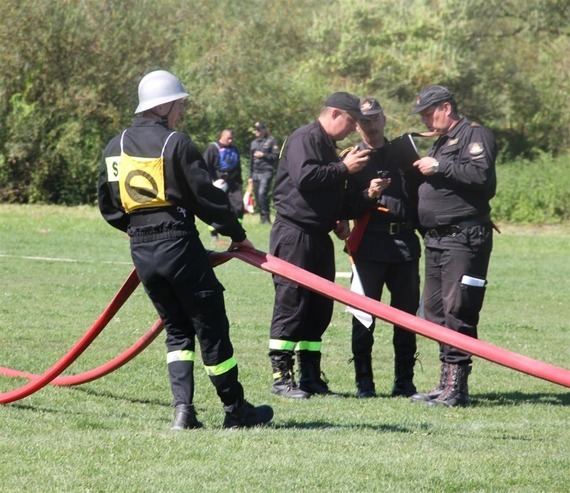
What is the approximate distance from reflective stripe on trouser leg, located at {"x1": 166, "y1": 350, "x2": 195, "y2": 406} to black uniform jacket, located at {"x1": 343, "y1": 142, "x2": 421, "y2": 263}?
2.31 meters

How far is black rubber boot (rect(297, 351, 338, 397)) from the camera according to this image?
28.3ft

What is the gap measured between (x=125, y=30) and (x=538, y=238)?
14.4 meters

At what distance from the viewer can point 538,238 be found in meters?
26.7

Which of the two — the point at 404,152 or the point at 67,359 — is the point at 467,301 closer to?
the point at 404,152

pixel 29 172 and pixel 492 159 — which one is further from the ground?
pixel 492 159

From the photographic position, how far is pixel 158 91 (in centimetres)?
651

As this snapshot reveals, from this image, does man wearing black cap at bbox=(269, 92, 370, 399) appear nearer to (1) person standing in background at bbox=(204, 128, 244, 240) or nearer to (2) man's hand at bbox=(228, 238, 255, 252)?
(2) man's hand at bbox=(228, 238, 255, 252)

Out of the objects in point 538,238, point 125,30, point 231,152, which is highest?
point 125,30

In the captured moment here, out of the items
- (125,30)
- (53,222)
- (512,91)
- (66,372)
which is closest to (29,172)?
(125,30)

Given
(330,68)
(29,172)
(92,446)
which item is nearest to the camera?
(92,446)

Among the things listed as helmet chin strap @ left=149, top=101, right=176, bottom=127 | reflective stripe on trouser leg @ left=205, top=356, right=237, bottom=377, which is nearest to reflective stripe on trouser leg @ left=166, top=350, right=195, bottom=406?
reflective stripe on trouser leg @ left=205, top=356, right=237, bottom=377

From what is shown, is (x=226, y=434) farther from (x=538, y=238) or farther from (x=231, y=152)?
(x=538, y=238)

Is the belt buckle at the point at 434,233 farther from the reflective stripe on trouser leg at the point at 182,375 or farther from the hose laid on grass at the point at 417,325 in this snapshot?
the reflective stripe on trouser leg at the point at 182,375

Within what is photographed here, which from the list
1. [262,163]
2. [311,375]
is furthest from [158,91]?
[262,163]
